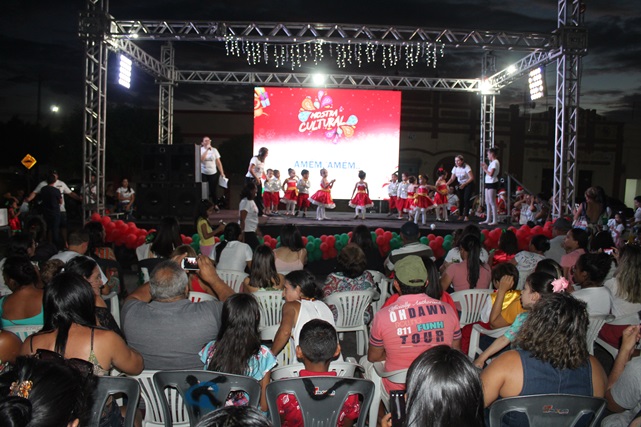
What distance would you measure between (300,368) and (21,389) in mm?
1456

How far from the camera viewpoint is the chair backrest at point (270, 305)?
13.4 ft

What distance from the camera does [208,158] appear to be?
11.8 metres

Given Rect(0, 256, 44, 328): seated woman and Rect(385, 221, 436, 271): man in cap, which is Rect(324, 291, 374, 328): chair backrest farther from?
Rect(0, 256, 44, 328): seated woman

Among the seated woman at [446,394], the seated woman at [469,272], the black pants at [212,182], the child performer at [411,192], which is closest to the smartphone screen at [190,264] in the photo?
the seated woman at [469,272]

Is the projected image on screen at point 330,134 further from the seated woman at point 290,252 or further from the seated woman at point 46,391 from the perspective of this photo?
the seated woman at point 46,391

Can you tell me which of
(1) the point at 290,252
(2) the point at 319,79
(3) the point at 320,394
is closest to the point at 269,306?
(1) the point at 290,252

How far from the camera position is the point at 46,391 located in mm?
1276

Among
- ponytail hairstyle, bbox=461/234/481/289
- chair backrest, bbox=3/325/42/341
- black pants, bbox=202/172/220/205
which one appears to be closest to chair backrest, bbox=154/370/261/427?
chair backrest, bbox=3/325/42/341

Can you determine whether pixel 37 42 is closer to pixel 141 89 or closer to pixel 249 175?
pixel 141 89

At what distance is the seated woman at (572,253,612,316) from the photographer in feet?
12.3

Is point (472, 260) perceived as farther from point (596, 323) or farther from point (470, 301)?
point (596, 323)

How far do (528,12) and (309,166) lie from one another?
9363 mm

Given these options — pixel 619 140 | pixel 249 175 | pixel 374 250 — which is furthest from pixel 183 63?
pixel 619 140

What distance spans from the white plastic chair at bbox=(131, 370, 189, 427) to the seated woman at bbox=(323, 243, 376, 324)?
6.23ft
